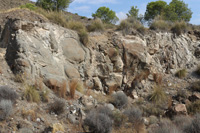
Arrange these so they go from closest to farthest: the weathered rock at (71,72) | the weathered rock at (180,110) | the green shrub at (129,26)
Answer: the weathered rock at (180,110) → the weathered rock at (71,72) → the green shrub at (129,26)

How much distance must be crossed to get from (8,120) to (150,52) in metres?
9.54

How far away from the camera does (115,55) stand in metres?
10.4

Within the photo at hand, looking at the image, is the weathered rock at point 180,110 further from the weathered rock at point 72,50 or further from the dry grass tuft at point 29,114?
the dry grass tuft at point 29,114

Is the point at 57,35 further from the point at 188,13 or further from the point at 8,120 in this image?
the point at 188,13

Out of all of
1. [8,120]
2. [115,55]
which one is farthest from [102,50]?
[8,120]

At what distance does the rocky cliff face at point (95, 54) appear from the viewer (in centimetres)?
689

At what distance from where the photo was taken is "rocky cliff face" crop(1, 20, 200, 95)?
6.89 meters

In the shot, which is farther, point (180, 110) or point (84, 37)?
point (84, 37)

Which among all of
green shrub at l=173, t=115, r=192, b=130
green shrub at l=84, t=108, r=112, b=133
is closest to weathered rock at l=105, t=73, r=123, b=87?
green shrub at l=173, t=115, r=192, b=130

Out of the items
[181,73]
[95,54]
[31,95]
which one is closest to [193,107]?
[181,73]

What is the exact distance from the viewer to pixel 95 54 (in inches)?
385

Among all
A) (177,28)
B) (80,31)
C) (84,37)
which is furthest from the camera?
(177,28)

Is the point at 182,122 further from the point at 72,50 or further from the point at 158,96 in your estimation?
the point at 72,50

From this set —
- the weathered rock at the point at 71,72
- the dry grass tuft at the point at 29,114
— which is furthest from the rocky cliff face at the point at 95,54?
Answer: the dry grass tuft at the point at 29,114
